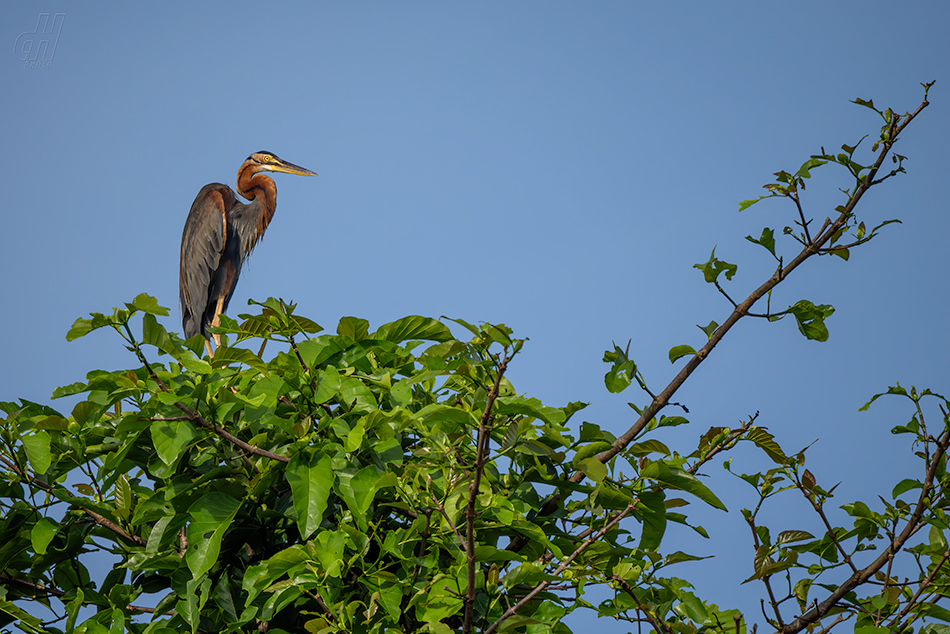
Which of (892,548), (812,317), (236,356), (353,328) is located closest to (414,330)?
(353,328)

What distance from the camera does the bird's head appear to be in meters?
6.49

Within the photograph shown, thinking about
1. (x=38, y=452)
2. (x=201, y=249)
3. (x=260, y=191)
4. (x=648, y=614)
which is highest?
(x=260, y=191)

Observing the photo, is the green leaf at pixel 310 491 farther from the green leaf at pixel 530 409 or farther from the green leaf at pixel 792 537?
the green leaf at pixel 792 537

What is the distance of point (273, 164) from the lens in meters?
6.55

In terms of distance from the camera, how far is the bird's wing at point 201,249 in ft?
19.8

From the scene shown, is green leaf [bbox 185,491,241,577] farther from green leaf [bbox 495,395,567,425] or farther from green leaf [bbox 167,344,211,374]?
green leaf [bbox 495,395,567,425]

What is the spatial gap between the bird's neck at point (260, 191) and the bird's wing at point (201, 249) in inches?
10.4

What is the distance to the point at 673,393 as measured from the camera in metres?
1.14

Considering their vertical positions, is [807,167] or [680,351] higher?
[807,167]

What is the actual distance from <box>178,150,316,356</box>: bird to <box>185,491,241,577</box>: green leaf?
5.16 metres

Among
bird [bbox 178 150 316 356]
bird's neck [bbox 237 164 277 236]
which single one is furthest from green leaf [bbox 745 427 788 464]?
bird's neck [bbox 237 164 277 236]

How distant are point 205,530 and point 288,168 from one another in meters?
5.80

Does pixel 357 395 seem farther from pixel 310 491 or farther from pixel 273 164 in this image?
pixel 273 164

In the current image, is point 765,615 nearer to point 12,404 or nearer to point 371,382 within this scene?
point 371,382
